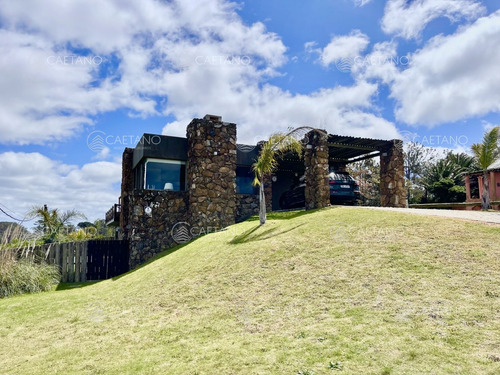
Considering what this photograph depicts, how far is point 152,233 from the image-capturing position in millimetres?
15906

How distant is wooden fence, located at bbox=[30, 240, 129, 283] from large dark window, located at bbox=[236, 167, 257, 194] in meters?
6.39

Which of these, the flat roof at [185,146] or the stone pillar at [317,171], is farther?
the flat roof at [185,146]

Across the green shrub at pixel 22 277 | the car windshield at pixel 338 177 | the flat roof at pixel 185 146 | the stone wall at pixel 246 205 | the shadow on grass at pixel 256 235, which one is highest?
the flat roof at pixel 185 146

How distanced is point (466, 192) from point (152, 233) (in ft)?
77.8

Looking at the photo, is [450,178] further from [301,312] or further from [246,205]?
[301,312]

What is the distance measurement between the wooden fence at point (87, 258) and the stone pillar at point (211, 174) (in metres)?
3.64

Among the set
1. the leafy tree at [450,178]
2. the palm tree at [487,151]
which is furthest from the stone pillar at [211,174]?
the leafy tree at [450,178]

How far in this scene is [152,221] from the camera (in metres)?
15.9

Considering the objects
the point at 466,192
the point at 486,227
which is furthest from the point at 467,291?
the point at 466,192

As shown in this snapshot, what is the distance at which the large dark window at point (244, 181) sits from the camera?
19203 mm

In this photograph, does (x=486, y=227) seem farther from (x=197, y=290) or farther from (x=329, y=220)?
(x=197, y=290)

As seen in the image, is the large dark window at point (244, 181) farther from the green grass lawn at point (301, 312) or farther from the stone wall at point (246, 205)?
the green grass lawn at point (301, 312)

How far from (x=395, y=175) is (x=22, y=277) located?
15.2 metres

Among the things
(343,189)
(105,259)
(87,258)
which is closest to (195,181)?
(105,259)
